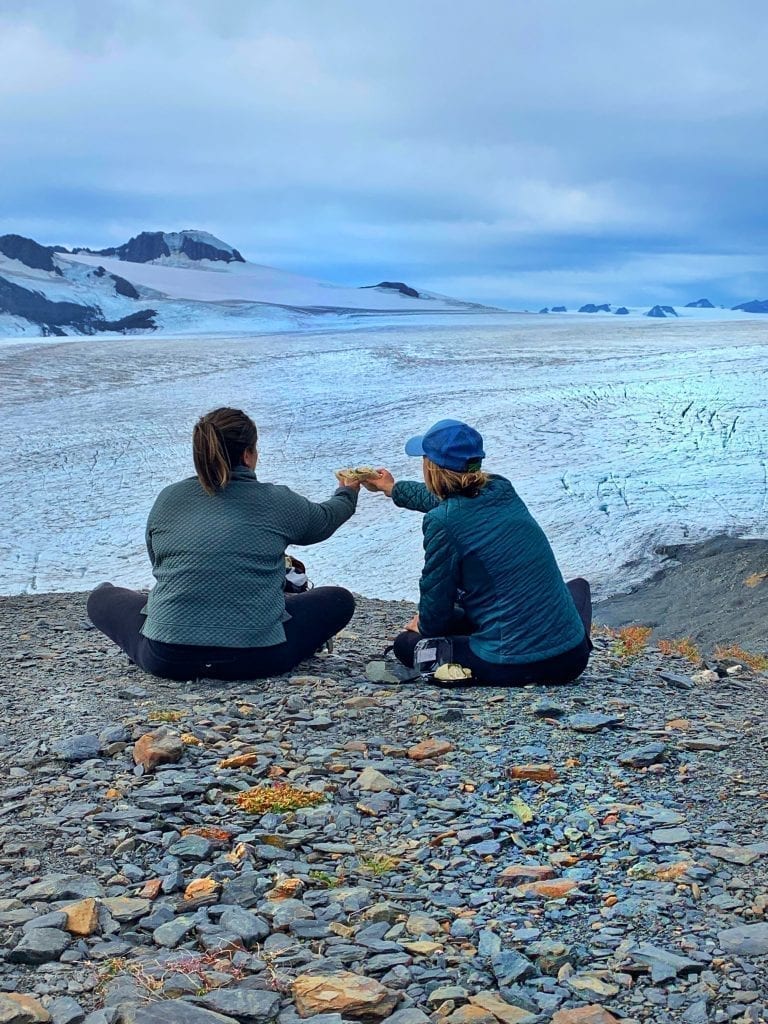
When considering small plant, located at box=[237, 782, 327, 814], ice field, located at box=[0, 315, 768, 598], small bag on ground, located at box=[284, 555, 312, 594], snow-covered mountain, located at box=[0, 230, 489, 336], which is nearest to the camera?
small plant, located at box=[237, 782, 327, 814]

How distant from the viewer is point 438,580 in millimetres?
4879

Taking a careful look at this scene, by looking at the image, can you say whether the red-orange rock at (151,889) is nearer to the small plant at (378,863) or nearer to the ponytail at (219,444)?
the small plant at (378,863)

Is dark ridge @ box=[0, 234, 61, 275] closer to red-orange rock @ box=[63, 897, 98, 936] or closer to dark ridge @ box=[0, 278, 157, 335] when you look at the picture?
dark ridge @ box=[0, 278, 157, 335]

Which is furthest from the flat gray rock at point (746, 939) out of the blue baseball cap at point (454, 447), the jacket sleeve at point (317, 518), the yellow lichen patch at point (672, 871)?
the jacket sleeve at point (317, 518)

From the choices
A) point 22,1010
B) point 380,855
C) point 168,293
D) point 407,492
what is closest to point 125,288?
point 168,293

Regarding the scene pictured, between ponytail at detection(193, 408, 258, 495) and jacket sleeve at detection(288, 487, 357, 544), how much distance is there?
0.35 m

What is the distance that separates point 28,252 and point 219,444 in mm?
36630

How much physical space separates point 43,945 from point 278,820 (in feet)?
3.31

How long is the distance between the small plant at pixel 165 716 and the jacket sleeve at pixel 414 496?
1.45 meters

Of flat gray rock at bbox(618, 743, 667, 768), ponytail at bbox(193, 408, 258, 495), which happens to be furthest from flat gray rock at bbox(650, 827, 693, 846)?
ponytail at bbox(193, 408, 258, 495)

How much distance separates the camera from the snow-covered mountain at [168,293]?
3142cm

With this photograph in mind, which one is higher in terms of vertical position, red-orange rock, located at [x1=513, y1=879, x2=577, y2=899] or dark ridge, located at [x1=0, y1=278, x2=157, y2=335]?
dark ridge, located at [x1=0, y1=278, x2=157, y2=335]

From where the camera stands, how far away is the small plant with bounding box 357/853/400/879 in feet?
10.4

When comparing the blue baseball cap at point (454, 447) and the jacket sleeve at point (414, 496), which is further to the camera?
the jacket sleeve at point (414, 496)
